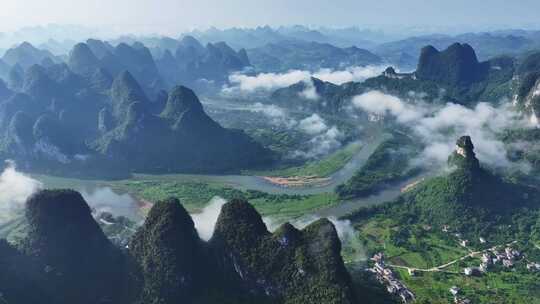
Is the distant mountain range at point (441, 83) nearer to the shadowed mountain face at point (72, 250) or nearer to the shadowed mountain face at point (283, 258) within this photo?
the shadowed mountain face at point (283, 258)

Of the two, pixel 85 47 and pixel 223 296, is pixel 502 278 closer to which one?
pixel 223 296

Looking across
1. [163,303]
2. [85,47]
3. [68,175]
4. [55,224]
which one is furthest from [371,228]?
[85,47]

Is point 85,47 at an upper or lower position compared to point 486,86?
upper

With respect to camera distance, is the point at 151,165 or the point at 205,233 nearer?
the point at 205,233

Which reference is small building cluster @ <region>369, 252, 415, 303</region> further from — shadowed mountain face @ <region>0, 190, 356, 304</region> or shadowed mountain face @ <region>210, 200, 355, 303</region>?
shadowed mountain face @ <region>0, 190, 356, 304</region>

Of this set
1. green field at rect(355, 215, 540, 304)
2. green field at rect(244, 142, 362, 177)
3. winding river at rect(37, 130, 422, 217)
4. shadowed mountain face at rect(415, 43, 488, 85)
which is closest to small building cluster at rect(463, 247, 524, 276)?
green field at rect(355, 215, 540, 304)

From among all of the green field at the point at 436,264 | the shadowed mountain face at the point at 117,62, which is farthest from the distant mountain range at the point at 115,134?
the green field at the point at 436,264
